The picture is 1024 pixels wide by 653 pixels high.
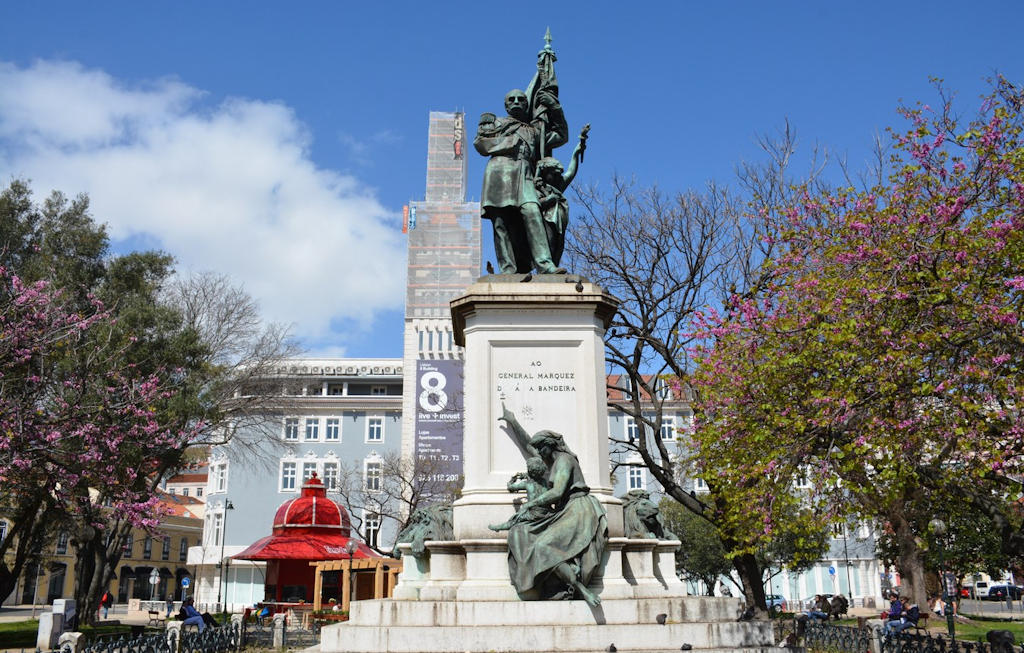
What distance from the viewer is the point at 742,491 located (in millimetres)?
15781

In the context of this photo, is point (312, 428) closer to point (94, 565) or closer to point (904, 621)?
point (94, 565)

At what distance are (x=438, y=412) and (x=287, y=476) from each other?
12.8m

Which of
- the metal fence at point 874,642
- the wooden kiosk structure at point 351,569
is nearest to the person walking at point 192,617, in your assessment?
Result: the wooden kiosk structure at point 351,569

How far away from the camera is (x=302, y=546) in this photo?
29828 millimetres

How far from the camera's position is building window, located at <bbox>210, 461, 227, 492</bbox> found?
63125mm

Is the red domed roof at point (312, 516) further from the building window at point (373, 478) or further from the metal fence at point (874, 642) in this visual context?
the building window at point (373, 478)

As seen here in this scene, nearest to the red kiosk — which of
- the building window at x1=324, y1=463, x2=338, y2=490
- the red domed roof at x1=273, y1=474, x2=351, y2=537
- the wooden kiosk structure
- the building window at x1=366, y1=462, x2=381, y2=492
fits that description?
the red domed roof at x1=273, y1=474, x2=351, y2=537

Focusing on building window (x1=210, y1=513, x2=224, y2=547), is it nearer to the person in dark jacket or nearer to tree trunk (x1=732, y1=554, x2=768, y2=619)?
tree trunk (x1=732, y1=554, x2=768, y2=619)

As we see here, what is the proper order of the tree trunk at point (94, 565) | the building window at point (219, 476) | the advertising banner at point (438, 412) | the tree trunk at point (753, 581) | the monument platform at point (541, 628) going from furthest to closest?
the building window at point (219, 476) → the advertising banner at point (438, 412) → the tree trunk at point (94, 565) → the tree trunk at point (753, 581) → the monument platform at point (541, 628)

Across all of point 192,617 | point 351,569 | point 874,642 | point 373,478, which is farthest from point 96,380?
point 373,478

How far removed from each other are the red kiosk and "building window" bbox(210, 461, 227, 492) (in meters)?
31.8

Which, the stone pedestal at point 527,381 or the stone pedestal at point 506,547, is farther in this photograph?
the stone pedestal at point 527,381

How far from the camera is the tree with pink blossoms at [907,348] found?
11.3 metres

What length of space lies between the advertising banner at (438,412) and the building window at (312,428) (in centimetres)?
852
